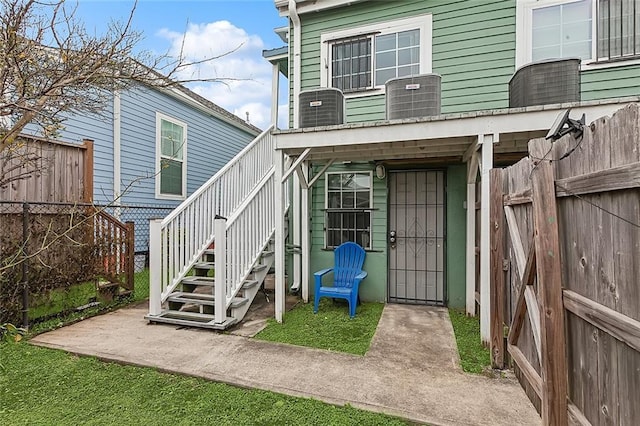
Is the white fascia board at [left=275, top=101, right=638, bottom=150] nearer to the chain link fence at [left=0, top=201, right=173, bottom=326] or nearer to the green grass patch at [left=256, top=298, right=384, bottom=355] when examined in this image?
the green grass patch at [left=256, top=298, right=384, bottom=355]

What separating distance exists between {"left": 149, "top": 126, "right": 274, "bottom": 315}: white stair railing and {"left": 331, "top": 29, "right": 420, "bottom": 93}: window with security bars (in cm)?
200

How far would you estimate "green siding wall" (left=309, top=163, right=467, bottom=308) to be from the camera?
16.7 ft

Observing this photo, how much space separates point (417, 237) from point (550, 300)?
141 inches

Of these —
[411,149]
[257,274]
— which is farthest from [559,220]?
[257,274]

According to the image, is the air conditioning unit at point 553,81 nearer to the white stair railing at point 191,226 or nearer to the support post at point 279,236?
the support post at point 279,236

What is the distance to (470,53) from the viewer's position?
488 centimetres

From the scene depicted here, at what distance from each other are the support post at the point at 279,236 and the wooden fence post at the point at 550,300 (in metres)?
3.01

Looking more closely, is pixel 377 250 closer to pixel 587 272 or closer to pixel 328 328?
pixel 328 328

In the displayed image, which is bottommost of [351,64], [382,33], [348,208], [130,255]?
[130,255]

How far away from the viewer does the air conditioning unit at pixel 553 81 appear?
3.36 m

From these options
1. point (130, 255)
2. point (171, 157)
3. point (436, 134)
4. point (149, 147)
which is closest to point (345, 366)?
point (436, 134)

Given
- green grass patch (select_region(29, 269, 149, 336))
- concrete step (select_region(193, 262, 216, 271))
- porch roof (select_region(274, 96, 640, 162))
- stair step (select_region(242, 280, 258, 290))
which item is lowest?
green grass patch (select_region(29, 269, 149, 336))

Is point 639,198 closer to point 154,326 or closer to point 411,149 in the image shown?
point 411,149

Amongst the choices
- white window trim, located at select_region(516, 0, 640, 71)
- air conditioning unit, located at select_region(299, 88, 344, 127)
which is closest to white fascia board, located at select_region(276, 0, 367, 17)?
air conditioning unit, located at select_region(299, 88, 344, 127)
